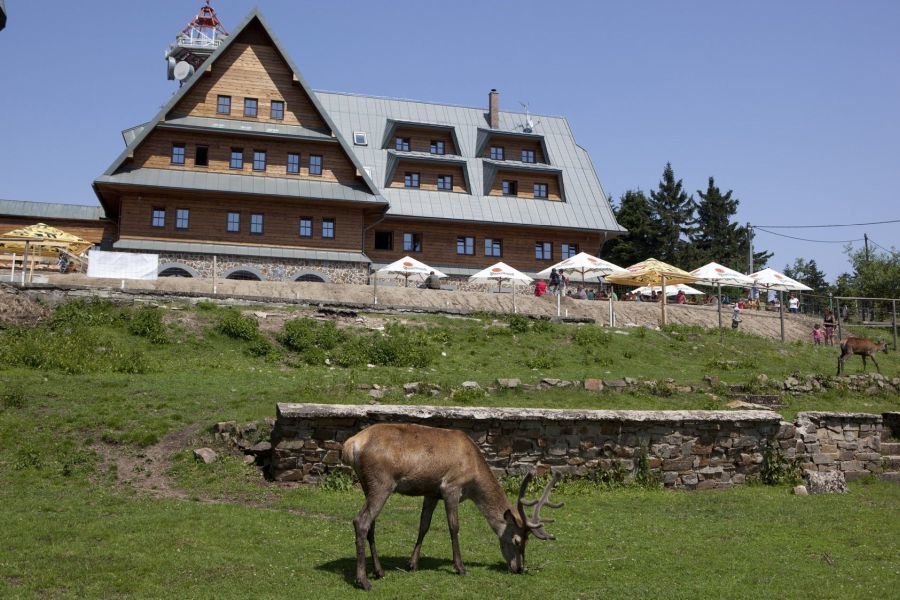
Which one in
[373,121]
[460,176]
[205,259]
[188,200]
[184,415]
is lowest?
[184,415]

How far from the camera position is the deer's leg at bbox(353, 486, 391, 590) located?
10055 mm

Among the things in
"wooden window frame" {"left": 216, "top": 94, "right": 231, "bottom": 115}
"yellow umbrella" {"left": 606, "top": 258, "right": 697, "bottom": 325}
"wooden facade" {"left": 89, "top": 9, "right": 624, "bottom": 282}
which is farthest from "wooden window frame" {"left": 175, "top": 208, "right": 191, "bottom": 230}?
"yellow umbrella" {"left": 606, "top": 258, "right": 697, "bottom": 325}

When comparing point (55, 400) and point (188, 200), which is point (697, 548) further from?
point (188, 200)

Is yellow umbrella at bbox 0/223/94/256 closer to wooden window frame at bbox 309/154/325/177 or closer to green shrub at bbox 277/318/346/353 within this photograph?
wooden window frame at bbox 309/154/325/177

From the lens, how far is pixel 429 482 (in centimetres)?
1073

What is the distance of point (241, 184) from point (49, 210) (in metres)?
24.4

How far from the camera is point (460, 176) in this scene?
59.8 metres

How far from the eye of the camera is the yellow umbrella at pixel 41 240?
130ft

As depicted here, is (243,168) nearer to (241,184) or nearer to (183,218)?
(241,184)

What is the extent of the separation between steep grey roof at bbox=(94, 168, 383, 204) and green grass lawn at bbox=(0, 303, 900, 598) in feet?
59.9

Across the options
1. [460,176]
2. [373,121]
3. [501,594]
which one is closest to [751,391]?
[501,594]

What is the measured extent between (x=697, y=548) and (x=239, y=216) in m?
39.4

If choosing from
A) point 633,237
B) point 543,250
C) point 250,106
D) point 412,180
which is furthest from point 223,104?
point 633,237

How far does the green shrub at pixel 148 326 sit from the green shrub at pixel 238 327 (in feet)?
5.86
